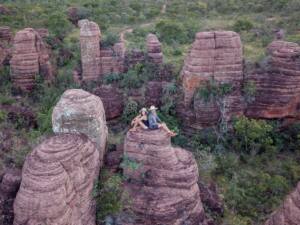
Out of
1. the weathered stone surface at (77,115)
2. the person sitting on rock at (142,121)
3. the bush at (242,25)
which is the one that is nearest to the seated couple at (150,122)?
the person sitting on rock at (142,121)

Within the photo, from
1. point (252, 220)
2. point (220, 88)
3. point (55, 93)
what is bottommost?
point (252, 220)

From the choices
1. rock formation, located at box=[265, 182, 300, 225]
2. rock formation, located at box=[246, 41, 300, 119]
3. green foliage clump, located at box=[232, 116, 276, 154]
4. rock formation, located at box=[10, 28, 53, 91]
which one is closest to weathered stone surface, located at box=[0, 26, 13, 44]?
rock formation, located at box=[10, 28, 53, 91]

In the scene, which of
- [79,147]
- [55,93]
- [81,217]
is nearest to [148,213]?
[81,217]

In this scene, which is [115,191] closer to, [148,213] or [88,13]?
[148,213]

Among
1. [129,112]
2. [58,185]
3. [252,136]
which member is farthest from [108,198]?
[129,112]

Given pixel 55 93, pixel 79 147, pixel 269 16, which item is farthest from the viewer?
pixel 269 16

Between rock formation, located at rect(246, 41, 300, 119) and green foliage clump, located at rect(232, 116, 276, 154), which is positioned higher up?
rock formation, located at rect(246, 41, 300, 119)

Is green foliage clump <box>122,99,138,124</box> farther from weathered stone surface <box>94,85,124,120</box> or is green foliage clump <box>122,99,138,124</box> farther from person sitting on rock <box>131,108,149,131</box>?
person sitting on rock <box>131,108,149,131</box>

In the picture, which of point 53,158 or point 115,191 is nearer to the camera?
point 53,158

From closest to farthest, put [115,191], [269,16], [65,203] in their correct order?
[65,203]
[115,191]
[269,16]
